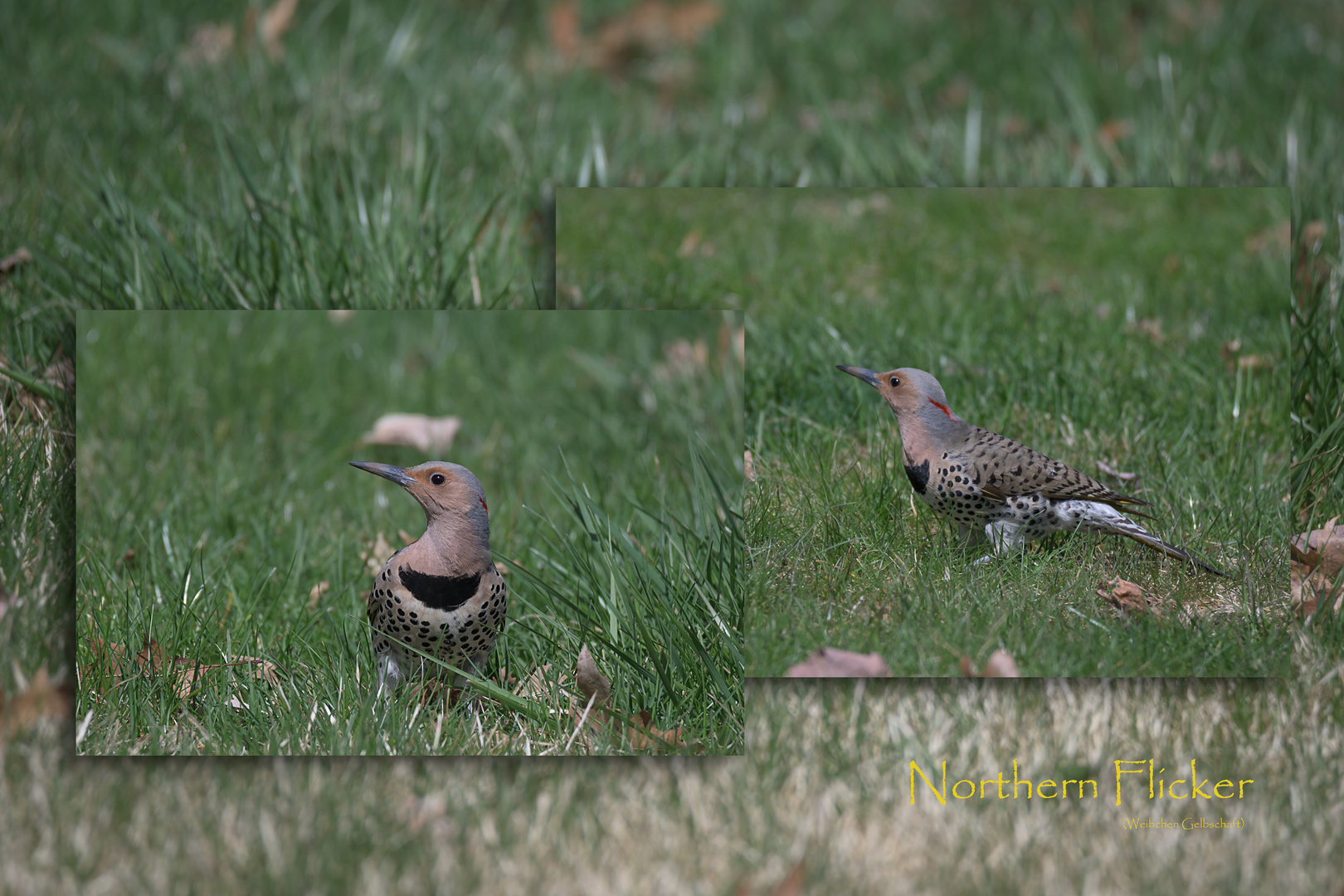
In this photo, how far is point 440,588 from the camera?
9.56 feet

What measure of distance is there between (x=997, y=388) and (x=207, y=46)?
3.26m

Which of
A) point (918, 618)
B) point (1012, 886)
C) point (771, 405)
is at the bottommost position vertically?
point (1012, 886)

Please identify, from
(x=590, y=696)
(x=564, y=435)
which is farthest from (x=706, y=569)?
(x=564, y=435)

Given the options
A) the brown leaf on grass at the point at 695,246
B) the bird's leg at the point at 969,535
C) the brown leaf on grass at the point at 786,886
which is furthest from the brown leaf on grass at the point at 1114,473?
the brown leaf on grass at the point at 786,886

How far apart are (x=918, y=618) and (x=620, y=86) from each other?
267 cm

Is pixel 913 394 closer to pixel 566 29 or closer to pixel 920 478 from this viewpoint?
pixel 920 478

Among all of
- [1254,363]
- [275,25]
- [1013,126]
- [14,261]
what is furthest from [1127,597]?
[275,25]

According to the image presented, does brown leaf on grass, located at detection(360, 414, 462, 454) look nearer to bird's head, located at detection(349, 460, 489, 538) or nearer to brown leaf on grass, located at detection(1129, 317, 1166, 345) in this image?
bird's head, located at detection(349, 460, 489, 538)

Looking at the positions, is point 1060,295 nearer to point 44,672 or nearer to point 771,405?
point 771,405

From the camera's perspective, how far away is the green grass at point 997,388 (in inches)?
121

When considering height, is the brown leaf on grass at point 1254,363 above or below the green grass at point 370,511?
above

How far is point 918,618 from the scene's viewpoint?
3062mm

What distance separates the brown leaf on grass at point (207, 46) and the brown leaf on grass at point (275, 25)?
12 cm

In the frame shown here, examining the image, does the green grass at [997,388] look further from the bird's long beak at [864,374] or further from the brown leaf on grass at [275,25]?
the brown leaf on grass at [275,25]
